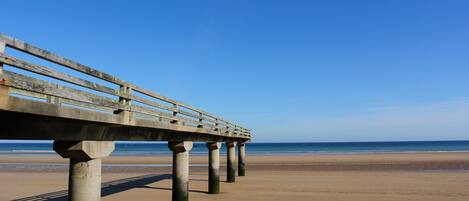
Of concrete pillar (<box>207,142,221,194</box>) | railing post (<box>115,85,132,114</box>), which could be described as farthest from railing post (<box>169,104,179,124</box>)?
concrete pillar (<box>207,142,221,194</box>)

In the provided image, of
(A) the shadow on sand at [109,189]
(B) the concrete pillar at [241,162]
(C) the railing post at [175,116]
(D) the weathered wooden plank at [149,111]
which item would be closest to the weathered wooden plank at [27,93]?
(D) the weathered wooden plank at [149,111]

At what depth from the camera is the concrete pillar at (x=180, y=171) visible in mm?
12133

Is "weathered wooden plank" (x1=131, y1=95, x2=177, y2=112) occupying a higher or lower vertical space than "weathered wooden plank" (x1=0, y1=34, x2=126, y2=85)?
lower

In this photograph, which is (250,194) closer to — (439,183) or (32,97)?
(439,183)

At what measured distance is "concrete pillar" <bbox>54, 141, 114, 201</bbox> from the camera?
6.77m

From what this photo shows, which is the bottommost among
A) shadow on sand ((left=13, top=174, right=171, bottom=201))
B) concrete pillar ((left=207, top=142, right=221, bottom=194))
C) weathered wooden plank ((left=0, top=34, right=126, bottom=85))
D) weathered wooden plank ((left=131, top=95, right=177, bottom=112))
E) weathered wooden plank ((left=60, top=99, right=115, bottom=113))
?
shadow on sand ((left=13, top=174, right=171, bottom=201))

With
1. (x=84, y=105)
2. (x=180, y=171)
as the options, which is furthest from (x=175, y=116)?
(x=84, y=105)

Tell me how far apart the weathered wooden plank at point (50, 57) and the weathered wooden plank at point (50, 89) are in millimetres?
319

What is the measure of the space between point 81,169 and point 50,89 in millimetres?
2118

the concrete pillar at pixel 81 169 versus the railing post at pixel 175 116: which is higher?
the railing post at pixel 175 116

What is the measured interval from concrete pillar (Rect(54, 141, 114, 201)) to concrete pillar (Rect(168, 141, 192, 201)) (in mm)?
5003

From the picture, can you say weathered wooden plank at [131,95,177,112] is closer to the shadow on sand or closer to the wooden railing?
the wooden railing

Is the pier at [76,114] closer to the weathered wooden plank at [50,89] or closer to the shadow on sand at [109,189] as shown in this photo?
the weathered wooden plank at [50,89]

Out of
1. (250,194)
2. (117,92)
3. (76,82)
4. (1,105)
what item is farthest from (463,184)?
(1,105)
